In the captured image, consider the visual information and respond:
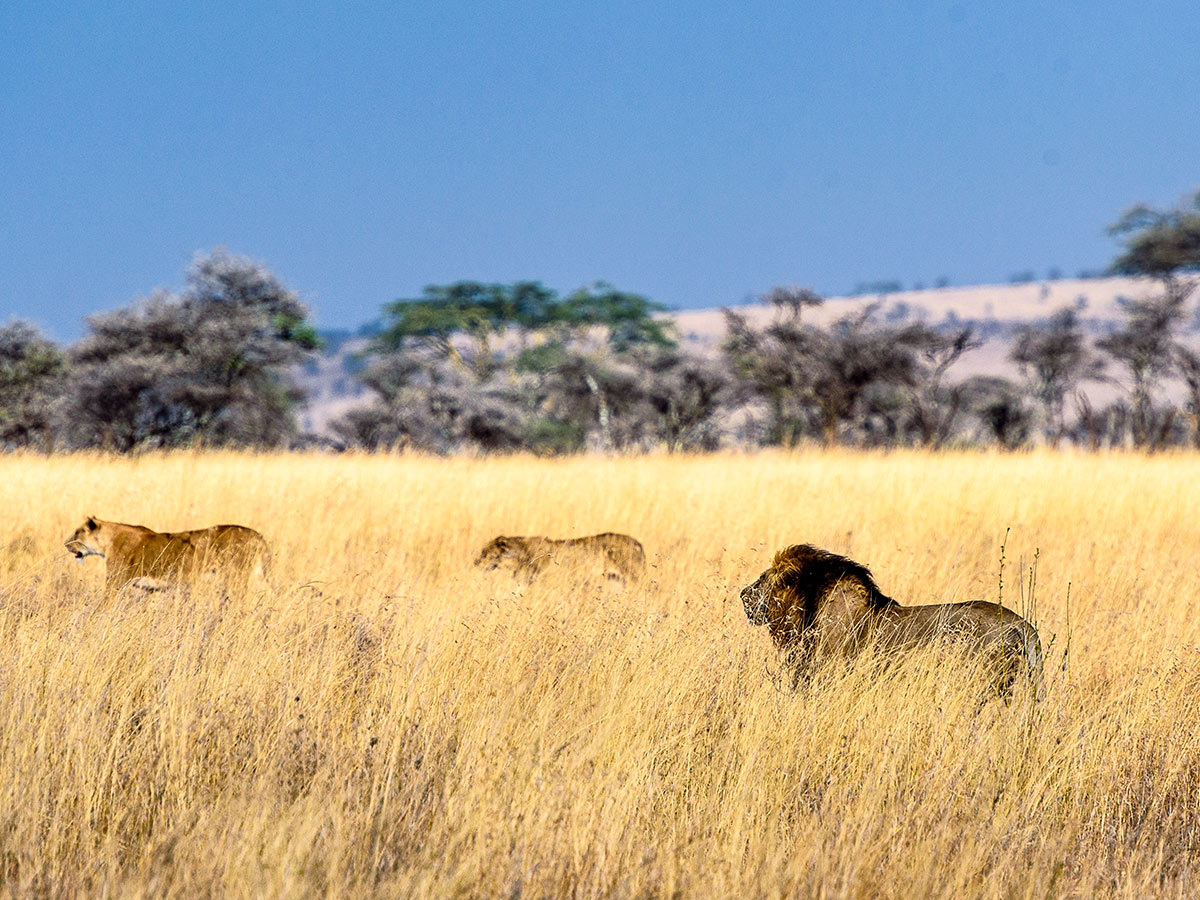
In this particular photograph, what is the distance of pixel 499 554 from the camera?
7.12 m


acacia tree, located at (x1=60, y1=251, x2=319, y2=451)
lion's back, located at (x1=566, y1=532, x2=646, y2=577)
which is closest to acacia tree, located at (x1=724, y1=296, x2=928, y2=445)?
acacia tree, located at (x1=60, y1=251, x2=319, y2=451)

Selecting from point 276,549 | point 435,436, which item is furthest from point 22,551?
point 435,436

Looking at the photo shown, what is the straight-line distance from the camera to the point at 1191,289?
3200 cm

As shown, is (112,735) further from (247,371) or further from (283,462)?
(247,371)

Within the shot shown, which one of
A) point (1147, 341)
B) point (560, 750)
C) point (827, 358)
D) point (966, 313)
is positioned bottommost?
point (560, 750)

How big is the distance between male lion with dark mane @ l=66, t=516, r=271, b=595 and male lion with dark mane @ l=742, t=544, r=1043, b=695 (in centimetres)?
308

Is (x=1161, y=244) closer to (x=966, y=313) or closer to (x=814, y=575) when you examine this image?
(x=814, y=575)

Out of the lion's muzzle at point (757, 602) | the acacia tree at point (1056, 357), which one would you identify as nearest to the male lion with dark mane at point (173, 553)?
the lion's muzzle at point (757, 602)

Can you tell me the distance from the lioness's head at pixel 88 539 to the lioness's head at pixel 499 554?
Result: 2366 mm

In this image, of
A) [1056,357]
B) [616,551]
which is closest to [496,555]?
[616,551]

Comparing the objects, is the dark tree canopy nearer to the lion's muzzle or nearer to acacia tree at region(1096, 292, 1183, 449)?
acacia tree at region(1096, 292, 1183, 449)

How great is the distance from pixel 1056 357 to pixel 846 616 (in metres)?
36.5

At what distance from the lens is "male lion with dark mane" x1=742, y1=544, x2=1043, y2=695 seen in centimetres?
383

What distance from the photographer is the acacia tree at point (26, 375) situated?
27.0 metres
